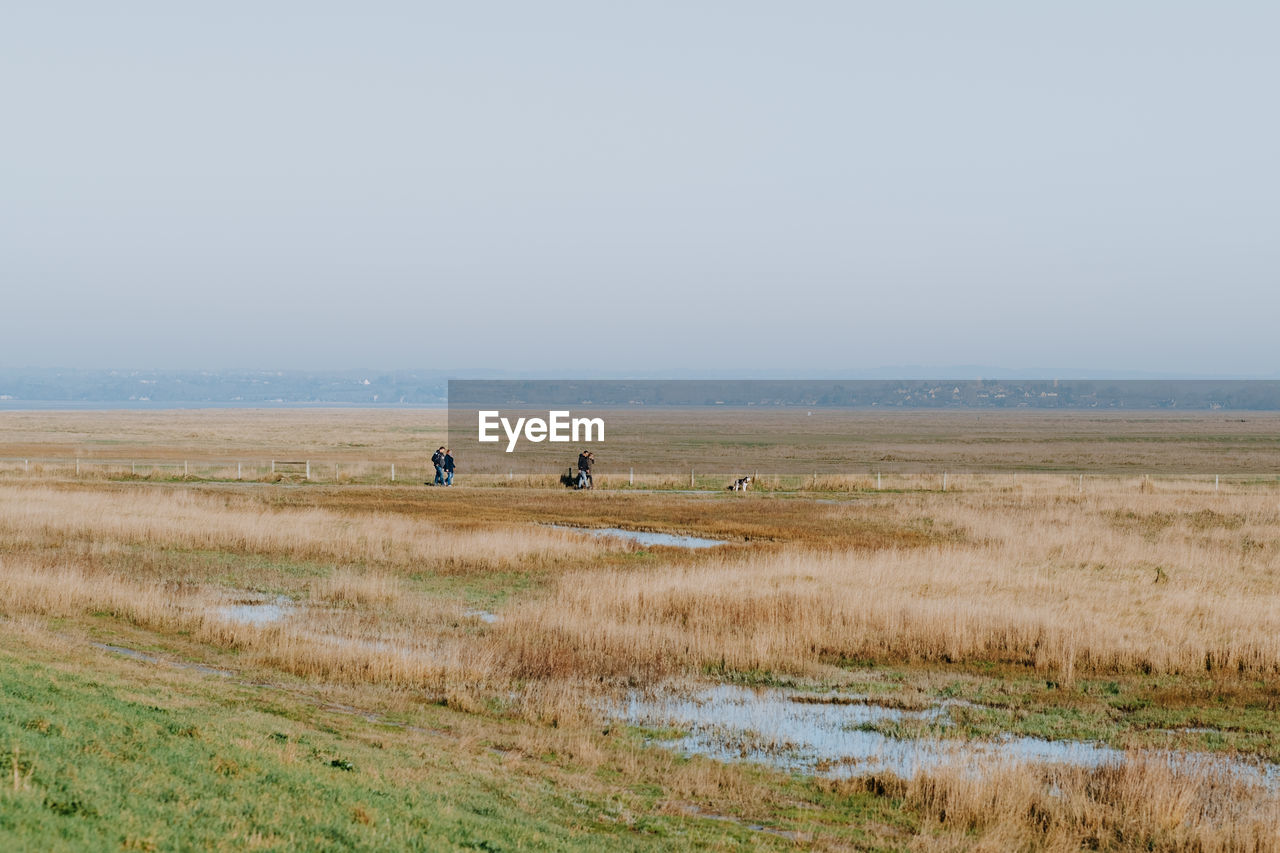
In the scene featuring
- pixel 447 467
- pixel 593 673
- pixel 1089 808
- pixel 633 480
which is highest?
pixel 447 467

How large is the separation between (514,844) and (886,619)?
1420 cm

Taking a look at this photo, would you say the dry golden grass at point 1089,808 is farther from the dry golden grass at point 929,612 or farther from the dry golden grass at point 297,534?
the dry golden grass at point 297,534

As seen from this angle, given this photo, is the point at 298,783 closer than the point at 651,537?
Yes

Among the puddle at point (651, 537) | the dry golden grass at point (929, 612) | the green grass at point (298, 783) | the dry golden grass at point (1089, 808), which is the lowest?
the puddle at point (651, 537)

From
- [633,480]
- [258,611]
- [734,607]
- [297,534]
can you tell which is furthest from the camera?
[633,480]

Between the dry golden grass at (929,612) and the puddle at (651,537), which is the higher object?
the dry golden grass at (929,612)

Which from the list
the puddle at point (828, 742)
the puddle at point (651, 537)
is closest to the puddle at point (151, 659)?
the puddle at point (828, 742)

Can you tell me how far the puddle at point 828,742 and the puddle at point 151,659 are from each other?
607 cm

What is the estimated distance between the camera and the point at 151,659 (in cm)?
1727

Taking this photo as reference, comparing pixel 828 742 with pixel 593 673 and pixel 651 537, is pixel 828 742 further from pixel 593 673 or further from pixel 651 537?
pixel 651 537

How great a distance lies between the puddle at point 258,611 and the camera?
21.3 m

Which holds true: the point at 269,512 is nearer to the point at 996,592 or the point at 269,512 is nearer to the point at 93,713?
the point at 996,592

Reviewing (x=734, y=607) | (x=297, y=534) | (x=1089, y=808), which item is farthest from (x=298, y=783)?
(x=297, y=534)

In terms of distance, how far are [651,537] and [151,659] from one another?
22634 millimetres
